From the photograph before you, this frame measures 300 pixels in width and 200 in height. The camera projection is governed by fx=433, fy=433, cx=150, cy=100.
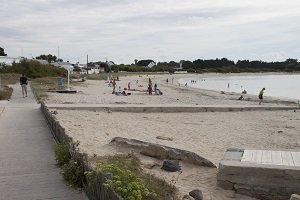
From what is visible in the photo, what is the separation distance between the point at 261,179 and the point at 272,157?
1.02 metres

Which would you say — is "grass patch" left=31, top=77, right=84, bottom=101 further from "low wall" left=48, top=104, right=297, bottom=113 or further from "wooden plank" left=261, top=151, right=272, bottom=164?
"wooden plank" left=261, top=151, right=272, bottom=164

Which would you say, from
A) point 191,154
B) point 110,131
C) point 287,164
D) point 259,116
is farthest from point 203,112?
point 287,164

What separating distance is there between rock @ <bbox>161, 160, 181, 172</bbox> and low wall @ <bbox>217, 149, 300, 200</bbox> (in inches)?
57.0

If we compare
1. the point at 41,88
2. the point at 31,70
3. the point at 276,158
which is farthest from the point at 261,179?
the point at 31,70

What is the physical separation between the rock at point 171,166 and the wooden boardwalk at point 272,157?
1.43 metres

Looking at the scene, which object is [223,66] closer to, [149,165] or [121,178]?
[149,165]

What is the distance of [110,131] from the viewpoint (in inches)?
571

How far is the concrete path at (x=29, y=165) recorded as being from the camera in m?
6.43

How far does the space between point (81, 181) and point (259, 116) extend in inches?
678

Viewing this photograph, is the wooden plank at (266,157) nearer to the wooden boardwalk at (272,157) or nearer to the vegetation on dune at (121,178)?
the wooden boardwalk at (272,157)

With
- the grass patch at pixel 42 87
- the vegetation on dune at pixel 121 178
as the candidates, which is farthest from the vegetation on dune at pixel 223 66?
the vegetation on dune at pixel 121 178

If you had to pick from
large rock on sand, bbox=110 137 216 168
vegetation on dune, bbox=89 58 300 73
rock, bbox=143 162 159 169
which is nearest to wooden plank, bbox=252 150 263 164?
large rock on sand, bbox=110 137 216 168

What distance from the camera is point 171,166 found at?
9070mm

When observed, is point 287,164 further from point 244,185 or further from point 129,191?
point 129,191
